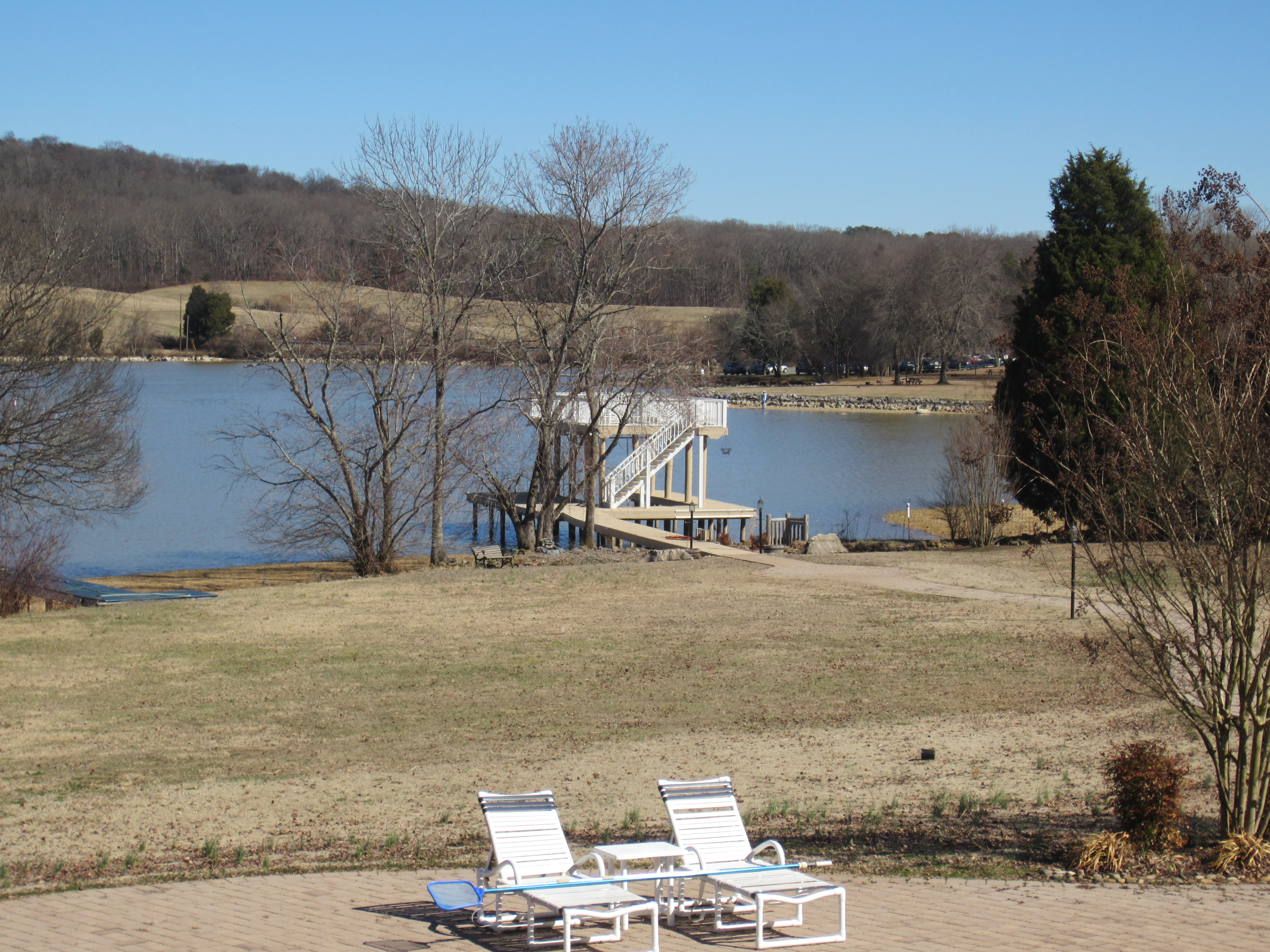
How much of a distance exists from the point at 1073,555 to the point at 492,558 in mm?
15060

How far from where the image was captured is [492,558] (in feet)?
92.8

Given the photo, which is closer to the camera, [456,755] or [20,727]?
[456,755]

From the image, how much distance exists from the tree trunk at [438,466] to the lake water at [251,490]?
642 cm

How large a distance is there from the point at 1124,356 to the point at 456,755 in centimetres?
768

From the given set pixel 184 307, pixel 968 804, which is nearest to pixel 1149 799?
pixel 968 804

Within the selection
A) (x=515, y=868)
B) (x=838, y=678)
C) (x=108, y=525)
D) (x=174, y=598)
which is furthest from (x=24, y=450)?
(x=515, y=868)

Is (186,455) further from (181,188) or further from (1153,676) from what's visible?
(181,188)

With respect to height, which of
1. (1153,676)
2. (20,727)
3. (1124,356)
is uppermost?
(1124,356)

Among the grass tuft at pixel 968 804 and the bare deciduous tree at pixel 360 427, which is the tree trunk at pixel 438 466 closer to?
the bare deciduous tree at pixel 360 427

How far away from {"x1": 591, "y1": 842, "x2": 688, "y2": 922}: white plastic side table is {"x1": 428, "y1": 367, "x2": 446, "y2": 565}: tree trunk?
22.9 m

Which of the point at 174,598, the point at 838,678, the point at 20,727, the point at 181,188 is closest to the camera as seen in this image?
the point at 20,727

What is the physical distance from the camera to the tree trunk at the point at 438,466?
3011 centimetres

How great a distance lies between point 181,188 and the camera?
14750 cm

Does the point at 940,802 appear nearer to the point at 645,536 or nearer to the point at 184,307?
the point at 645,536
